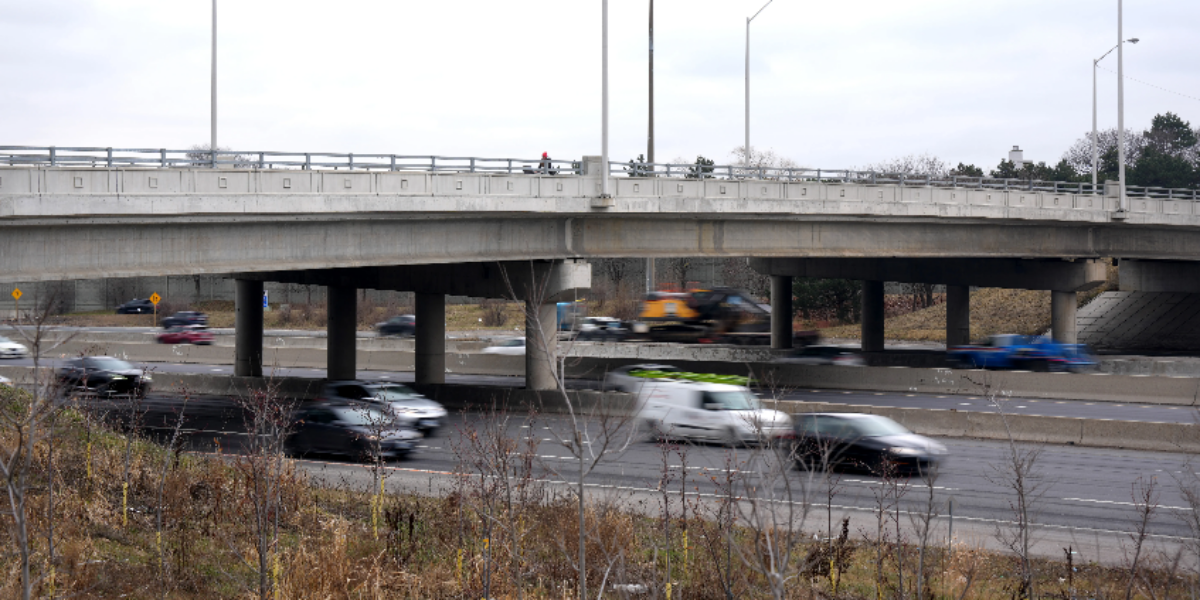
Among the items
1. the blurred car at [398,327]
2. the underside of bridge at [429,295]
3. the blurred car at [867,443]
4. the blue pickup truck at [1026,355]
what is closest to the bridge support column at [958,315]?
the blue pickup truck at [1026,355]

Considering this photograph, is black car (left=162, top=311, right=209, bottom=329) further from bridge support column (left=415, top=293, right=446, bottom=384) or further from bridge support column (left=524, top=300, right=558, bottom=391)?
bridge support column (left=524, top=300, right=558, bottom=391)

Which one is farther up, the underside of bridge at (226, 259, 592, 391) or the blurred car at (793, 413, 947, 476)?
the underside of bridge at (226, 259, 592, 391)

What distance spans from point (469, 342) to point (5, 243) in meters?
42.1

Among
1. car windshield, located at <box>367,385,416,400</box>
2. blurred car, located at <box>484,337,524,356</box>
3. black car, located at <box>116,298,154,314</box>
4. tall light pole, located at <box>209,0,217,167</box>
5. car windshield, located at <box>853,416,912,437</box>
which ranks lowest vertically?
blurred car, located at <box>484,337,524,356</box>

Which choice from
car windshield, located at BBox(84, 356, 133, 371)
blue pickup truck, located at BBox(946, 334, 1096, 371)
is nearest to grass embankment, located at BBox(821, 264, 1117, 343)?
blue pickup truck, located at BBox(946, 334, 1096, 371)

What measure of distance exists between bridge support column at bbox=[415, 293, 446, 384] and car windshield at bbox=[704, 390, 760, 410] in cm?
1797

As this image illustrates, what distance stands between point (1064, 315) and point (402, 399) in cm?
3774

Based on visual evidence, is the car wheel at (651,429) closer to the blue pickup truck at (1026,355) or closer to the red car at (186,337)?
the blue pickup truck at (1026,355)

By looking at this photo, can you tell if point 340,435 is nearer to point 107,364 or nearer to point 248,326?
point 107,364

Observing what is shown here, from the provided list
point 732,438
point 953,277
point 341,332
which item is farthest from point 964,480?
point 953,277

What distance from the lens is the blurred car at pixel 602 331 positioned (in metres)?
66.2

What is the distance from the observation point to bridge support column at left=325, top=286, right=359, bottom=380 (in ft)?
143

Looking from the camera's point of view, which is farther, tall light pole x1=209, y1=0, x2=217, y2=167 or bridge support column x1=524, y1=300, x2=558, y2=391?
bridge support column x1=524, y1=300, x2=558, y2=391

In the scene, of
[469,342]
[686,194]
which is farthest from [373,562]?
[469,342]
